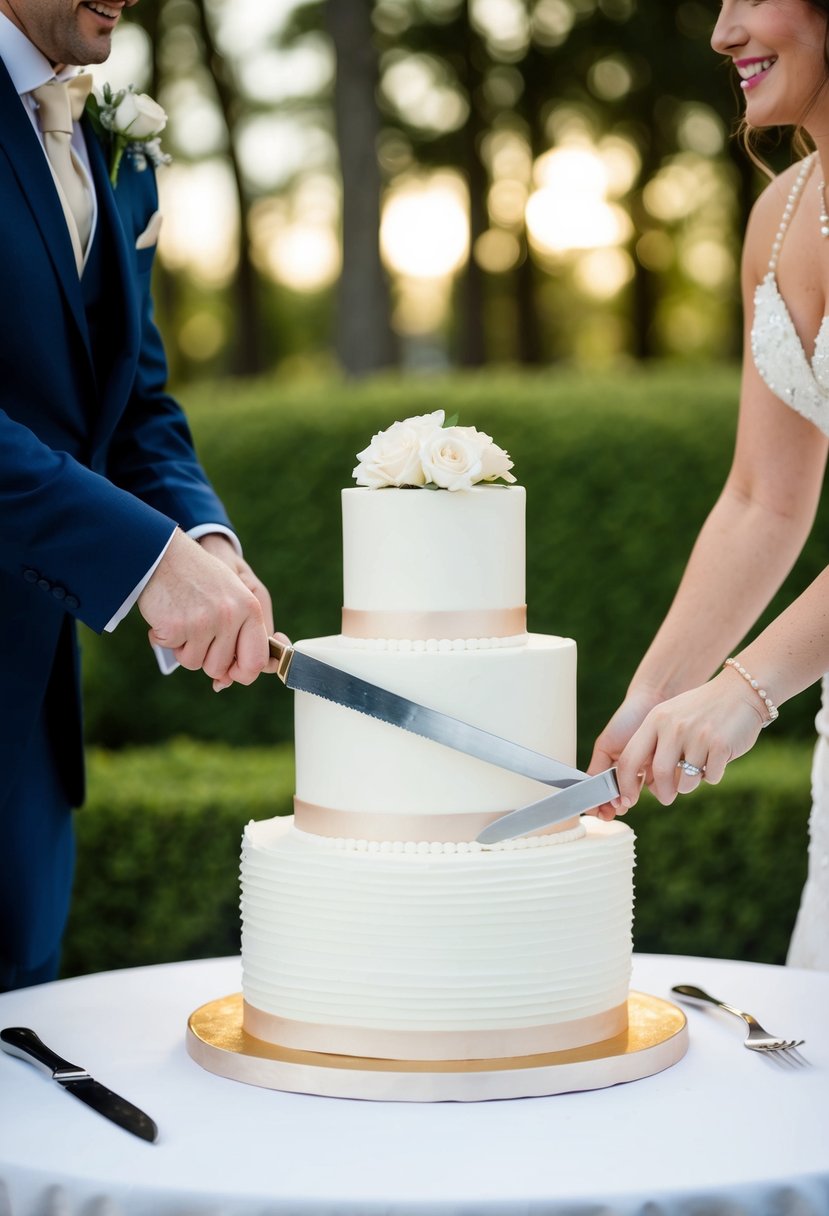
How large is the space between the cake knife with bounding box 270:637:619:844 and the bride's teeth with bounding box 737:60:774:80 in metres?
1.24

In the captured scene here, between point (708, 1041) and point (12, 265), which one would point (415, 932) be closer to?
point (708, 1041)

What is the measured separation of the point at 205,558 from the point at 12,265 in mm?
604

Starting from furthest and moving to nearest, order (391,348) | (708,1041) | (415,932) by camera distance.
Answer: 1. (391,348)
2. (708,1041)
3. (415,932)

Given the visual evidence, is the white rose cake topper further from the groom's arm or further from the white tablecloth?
the white tablecloth

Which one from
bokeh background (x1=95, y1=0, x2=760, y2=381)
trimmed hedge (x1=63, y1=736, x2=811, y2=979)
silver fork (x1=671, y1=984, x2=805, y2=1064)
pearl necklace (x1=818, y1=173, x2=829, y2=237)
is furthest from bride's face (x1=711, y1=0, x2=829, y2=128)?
bokeh background (x1=95, y1=0, x2=760, y2=381)

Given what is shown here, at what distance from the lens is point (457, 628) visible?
7.35 feet

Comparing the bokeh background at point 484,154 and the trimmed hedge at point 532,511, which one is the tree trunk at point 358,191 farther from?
the trimmed hedge at point 532,511

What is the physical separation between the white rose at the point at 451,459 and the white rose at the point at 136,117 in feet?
3.39

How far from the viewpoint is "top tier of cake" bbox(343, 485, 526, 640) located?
223 centimetres

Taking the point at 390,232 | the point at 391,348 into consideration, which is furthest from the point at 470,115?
the point at 391,348

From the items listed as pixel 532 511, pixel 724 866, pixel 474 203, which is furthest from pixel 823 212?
pixel 474 203

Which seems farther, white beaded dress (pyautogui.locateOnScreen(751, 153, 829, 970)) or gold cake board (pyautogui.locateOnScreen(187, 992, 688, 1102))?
white beaded dress (pyautogui.locateOnScreen(751, 153, 829, 970))

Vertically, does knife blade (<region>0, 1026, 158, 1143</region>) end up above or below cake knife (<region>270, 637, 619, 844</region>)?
below

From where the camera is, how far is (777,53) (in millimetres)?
2471
